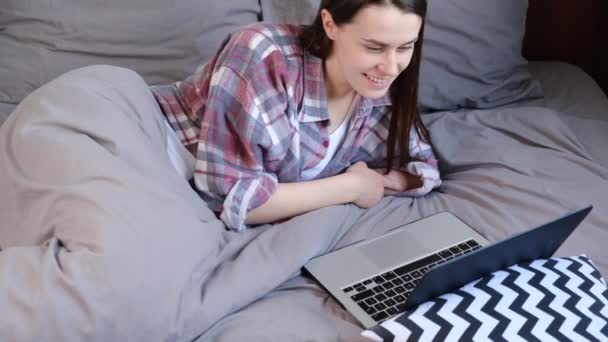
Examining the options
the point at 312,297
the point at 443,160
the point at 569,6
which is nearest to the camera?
the point at 312,297

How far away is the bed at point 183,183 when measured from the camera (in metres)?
0.84

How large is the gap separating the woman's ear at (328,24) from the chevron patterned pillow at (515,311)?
1.50ft

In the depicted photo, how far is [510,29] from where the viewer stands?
5.07ft

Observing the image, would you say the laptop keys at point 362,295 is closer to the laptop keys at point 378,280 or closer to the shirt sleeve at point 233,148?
the laptop keys at point 378,280

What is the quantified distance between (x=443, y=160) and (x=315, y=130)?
32 centimetres

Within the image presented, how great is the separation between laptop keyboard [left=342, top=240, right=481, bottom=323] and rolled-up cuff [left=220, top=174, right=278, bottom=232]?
0.70 feet

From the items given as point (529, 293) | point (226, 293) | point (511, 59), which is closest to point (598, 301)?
point (529, 293)

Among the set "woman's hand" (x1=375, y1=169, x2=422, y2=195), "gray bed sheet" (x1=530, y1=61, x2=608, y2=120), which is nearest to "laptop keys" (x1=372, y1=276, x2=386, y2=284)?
"woman's hand" (x1=375, y1=169, x2=422, y2=195)

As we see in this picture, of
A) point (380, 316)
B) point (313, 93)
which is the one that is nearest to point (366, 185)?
point (313, 93)

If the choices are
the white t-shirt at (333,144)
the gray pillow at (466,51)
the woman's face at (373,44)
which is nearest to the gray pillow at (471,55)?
the gray pillow at (466,51)

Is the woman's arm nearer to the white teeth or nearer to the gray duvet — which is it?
the gray duvet

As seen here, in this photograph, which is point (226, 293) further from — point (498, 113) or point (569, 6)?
point (569, 6)

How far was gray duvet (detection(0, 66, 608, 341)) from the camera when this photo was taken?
2.66 ft

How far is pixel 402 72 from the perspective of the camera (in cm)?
118
